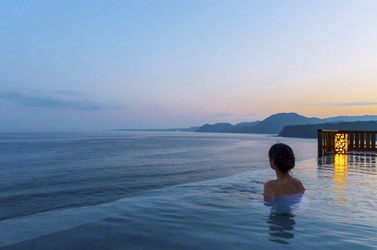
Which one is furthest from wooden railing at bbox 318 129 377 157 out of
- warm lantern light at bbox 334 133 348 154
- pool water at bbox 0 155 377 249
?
pool water at bbox 0 155 377 249

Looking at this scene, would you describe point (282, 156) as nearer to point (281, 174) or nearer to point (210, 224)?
point (281, 174)

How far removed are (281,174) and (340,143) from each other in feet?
40.3

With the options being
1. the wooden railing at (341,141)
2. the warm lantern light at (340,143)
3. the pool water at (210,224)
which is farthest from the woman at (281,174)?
the warm lantern light at (340,143)

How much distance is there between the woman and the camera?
14.4 feet

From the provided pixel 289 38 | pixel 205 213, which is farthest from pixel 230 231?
pixel 289 38

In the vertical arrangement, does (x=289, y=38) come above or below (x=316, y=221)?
above

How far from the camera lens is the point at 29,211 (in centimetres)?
748

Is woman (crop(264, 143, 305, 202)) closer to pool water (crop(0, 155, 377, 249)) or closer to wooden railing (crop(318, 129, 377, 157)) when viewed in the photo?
pool water (crop(0, 155, 377, 249))

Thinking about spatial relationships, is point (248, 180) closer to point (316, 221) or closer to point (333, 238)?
point (316, 221)

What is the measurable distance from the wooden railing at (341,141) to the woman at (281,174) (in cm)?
1089

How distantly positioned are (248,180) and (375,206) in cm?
378

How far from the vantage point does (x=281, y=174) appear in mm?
4594

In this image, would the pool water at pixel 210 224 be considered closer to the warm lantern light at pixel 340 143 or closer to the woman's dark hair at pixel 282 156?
the woman's dark hair at pixel 282 156

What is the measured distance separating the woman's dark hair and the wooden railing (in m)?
11.4
